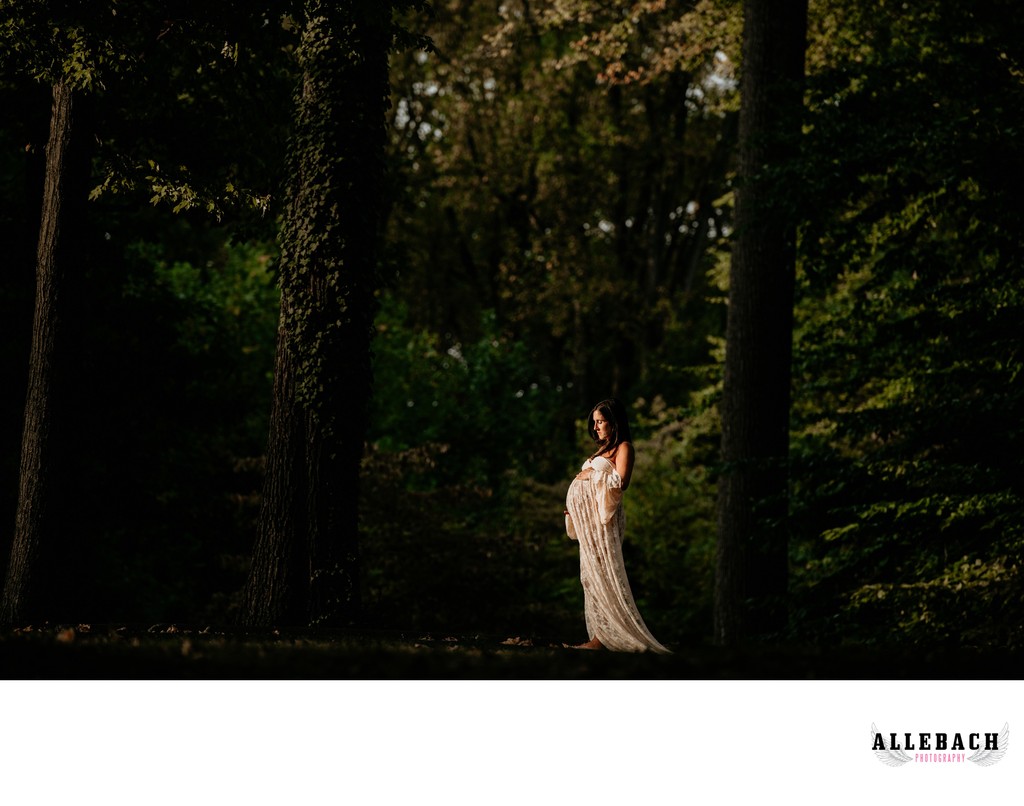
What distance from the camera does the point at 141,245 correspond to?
28.2m

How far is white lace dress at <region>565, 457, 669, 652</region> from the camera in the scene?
8.97 m

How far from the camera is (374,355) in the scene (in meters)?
13.6

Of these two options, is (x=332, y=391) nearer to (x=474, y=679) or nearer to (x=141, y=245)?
(x=474, y=679)

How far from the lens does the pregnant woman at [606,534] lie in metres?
8.82

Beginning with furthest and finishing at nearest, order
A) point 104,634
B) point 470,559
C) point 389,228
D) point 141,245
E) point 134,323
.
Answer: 1. point 389,228
2. point 141,245
3. point 470,559
4. point 134,323
5. point 104,634

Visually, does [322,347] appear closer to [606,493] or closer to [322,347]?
[322,347]

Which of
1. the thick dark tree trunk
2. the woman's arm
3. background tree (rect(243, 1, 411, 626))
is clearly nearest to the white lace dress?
the woman's arm

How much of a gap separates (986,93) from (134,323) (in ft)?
43.4

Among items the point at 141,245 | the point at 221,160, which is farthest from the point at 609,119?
the point at 221,160

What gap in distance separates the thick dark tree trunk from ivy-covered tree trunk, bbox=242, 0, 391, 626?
2112 millimetres
